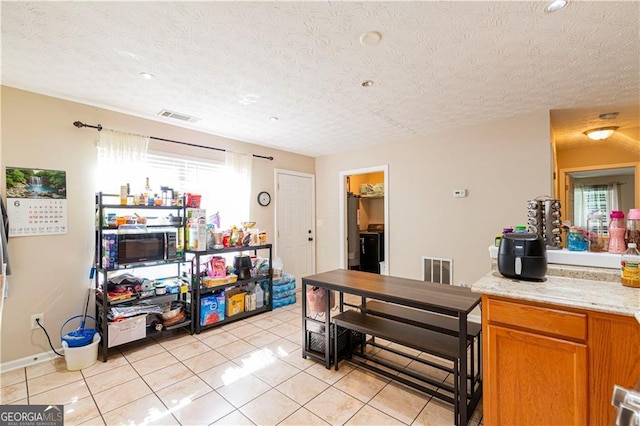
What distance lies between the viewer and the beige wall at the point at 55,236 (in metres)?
2.45

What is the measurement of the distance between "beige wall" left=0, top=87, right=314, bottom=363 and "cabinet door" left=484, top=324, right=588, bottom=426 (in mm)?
3578

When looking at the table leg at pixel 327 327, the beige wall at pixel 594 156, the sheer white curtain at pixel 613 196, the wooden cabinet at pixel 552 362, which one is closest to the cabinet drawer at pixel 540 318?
the wooden cabinet at pixel 552 362

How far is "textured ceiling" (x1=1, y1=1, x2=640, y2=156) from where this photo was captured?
158cm

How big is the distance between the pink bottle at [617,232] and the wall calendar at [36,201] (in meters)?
4.36

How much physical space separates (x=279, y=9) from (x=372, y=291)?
75.0 inches

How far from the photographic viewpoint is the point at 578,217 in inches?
193

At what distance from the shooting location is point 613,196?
452 cm

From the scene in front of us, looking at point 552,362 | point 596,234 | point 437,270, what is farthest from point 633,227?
point 437,270

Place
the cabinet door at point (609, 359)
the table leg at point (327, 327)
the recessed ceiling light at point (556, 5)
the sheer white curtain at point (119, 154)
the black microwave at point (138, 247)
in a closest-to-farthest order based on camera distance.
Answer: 1. the cabinet door at point (609, 359)
2. the recessed ceiling light at point (556, 5)
3. the table leg at point (327, 327)
4. the black microwave at point (138, 247)
5. the sheer white curtain at point (119, 154)

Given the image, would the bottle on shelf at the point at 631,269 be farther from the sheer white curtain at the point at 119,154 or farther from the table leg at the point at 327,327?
the sheer white curtain at the point at 119,154

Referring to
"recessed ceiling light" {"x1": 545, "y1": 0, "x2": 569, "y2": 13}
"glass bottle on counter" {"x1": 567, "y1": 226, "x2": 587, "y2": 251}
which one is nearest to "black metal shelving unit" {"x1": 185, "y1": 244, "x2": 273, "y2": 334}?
"glass bottle on counter" {"x1": 567, "y1": 226, "x2": 587, "y2": 251}

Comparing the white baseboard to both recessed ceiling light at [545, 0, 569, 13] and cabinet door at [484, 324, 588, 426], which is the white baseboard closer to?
cabinet door at [484, 324, 588, 426]

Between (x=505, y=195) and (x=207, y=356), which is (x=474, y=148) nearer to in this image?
(x=505, y=195)

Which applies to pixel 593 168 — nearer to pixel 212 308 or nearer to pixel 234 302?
pixel 234 302
